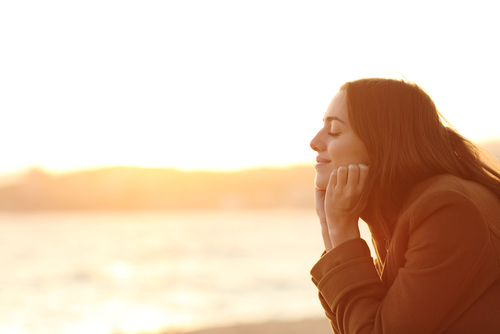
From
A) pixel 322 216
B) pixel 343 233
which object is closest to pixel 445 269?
pixel 343 233

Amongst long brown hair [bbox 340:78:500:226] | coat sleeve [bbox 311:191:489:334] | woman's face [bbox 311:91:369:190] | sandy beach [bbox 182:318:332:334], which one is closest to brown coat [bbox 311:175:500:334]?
coat sleeve [bbox 311:191:489:334]

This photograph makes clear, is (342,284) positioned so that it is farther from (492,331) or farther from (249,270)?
(249,270)

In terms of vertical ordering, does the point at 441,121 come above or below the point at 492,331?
above

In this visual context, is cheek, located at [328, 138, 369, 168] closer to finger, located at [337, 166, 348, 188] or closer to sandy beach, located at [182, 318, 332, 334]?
finger, located at [337, 166, 348, 188]

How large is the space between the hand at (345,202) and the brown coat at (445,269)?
253 millimetres

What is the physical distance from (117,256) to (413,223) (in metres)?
37.7

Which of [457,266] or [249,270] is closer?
[457,266]

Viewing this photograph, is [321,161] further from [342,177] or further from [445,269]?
[445,269]

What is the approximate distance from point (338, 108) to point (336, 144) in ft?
0.55

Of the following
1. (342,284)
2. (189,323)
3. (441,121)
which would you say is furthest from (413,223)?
(189,323)

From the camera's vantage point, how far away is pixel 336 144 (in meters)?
1.93

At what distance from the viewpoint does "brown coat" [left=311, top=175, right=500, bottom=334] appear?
4.88 ft

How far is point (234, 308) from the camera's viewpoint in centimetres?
1521

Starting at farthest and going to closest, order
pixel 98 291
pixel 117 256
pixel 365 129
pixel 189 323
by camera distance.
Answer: pixel 117 256 → pixel 98 291 → pixel 189 323 → pixel 365 129
